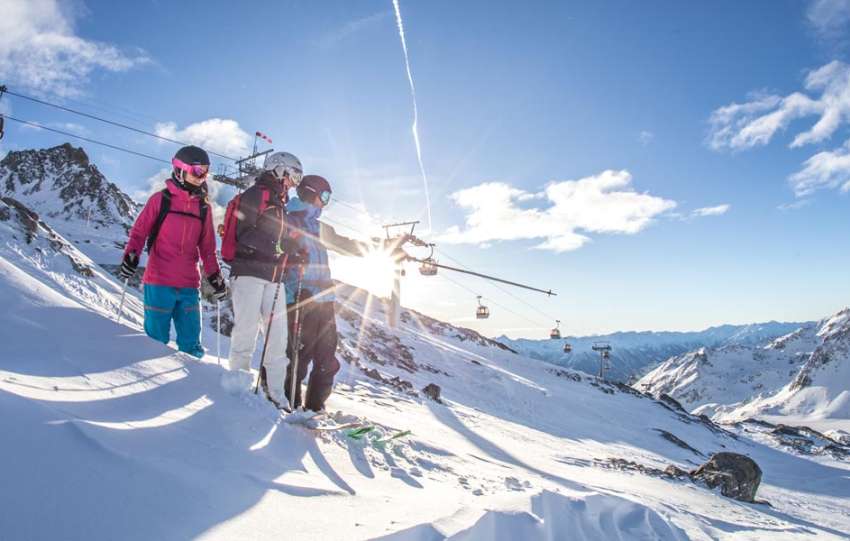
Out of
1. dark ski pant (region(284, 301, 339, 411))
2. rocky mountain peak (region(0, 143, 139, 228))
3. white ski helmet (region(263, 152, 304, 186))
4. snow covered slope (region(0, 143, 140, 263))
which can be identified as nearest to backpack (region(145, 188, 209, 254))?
white ski helmet (region(263, 152, 304, 186))

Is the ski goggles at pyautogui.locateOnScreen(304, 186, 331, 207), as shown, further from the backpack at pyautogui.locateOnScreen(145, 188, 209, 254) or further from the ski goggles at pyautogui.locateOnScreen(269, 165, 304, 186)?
the backpack at pyautogui.locateOnScreen(145, 188, 209, 254)

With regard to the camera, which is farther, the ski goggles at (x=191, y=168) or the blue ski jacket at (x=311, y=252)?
the blue ski jacket at (x=311, y=252)

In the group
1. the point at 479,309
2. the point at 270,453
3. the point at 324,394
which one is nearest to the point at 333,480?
the point at 270,453

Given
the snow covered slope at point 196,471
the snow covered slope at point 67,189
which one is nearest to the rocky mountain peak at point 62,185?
the snow covered slope at point 67,189

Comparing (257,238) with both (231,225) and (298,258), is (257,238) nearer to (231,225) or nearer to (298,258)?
(231,225)

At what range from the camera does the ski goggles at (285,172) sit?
5031 millimetres

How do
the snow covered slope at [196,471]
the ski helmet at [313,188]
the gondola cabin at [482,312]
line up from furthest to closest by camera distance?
the gondola cabin at [482,312]
the ski helmet at [313,188]
the snow covered slope at [196,471]

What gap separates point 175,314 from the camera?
5.00 m

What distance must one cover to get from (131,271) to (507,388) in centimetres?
3117

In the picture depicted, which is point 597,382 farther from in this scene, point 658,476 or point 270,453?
point 270,453

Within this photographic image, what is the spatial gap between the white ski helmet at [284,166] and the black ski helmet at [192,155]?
0.62 m

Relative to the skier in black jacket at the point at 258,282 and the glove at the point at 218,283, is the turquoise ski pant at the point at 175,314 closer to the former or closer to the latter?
the glove at the point at 218,283

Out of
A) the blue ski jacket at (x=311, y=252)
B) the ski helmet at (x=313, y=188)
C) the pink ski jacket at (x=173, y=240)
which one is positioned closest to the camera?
the pink ski jacket at (x=173, y=240)

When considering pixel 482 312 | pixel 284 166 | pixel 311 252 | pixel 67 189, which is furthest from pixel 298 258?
pixel 67 189
